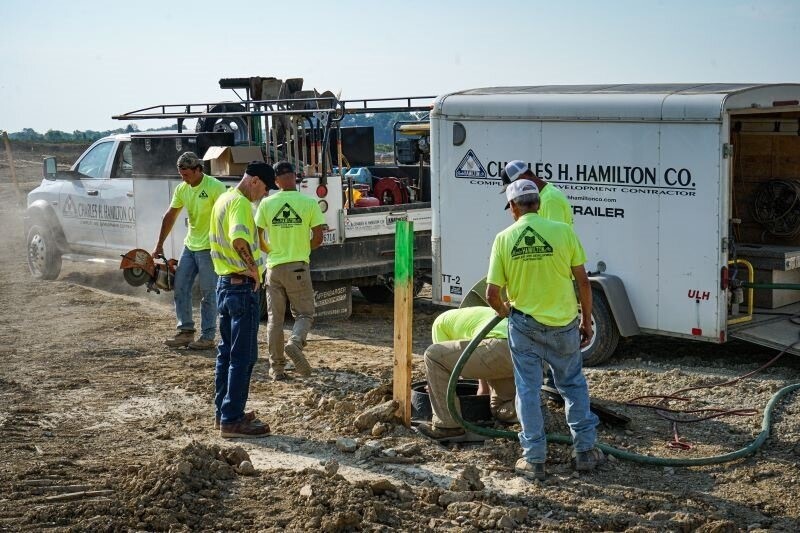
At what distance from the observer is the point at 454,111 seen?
10492 millimetres

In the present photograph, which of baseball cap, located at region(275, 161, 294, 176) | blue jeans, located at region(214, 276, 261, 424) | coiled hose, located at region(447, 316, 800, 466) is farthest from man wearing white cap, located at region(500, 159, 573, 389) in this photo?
baseball cap, located at region(275, 161, 294, 176)

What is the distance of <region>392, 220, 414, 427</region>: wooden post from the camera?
24.8ft

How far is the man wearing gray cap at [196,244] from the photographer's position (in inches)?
420

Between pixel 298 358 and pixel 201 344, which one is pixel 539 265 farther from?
pixel 201 344

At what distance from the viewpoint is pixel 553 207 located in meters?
7.79

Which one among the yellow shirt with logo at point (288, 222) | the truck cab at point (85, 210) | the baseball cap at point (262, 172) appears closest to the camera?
the baseball cap at point (262, 172)

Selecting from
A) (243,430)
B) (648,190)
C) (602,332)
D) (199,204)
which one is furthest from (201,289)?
(648,190)

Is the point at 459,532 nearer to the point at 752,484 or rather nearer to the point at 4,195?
the point at 752,484

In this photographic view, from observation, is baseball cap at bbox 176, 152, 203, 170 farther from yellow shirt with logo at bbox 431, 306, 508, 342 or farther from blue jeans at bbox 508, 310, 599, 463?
blue jeans at bbox 508, 310, 599, 463

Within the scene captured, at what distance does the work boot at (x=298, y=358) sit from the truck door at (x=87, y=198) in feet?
19.0

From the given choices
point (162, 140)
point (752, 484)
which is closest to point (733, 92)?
point (752, 484)

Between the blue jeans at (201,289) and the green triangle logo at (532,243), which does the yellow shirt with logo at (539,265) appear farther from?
the blue jeans at (201,289)

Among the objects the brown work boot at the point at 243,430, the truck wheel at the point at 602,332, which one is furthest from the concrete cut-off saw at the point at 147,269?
A: the truck wheel at the point at 602,332

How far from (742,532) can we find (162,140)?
9.23 m
